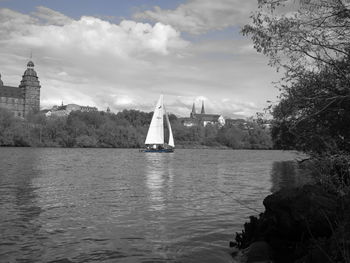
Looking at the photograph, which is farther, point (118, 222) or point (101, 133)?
point (101, 133)

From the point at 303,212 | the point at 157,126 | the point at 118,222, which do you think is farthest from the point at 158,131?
the point at 303,212

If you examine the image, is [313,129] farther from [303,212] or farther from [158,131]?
[158,131]

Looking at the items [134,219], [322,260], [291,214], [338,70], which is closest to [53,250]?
[134,219]

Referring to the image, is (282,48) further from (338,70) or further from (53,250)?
(53,250)

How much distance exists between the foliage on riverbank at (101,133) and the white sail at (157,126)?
3104 centimetres

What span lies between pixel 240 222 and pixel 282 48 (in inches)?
289

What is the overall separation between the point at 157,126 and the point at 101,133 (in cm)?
4777

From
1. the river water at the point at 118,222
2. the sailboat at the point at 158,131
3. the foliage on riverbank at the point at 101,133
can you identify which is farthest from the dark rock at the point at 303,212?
the foliage on riverbank at the point at 101,133

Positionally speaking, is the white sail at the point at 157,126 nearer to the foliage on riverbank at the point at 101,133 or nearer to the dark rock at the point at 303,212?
the foliage on riverbank at the point at 101,133

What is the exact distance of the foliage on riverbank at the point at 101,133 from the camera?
11531 centimetres

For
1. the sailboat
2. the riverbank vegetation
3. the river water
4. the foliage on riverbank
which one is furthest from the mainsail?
the riverbank vegetation

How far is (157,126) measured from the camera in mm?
93000

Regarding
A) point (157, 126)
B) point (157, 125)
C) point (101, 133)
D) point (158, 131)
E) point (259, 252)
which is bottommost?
point (259, 252)

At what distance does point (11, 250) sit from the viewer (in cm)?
1162
